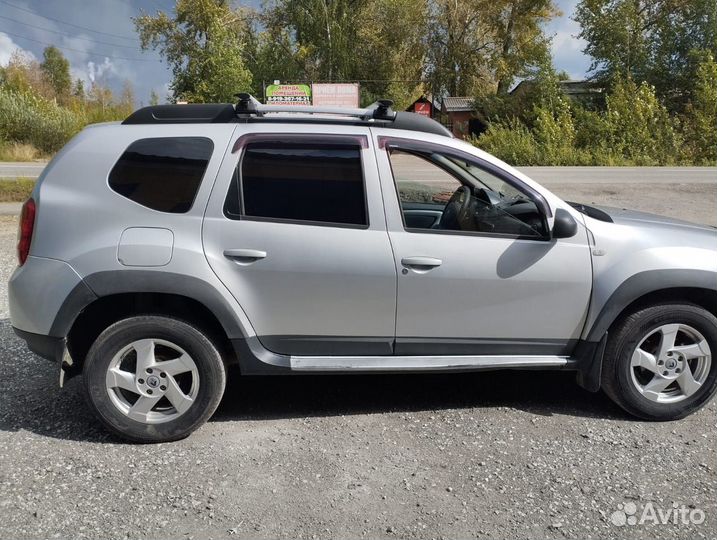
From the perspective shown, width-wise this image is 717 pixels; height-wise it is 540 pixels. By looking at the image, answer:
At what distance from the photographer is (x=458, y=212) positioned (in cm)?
388

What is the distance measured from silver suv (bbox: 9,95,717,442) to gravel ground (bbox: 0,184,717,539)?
312mm

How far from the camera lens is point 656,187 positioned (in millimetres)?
16938

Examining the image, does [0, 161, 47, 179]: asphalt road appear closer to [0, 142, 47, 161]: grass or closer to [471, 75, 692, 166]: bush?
[0, 142, 47, 161]: grass

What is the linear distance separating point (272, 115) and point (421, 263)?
127cm

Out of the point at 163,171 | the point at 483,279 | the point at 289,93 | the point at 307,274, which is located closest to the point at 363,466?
the point at 307,274

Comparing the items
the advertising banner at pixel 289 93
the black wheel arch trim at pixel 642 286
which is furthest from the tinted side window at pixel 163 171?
the advertising banner at pixel 289 93

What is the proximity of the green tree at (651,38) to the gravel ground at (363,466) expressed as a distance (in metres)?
35.2

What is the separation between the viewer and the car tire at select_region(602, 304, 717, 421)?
355 cm

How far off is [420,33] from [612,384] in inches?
1931

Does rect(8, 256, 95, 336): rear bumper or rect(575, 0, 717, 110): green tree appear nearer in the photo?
rect(8, 256, 95, 336): rear bumper

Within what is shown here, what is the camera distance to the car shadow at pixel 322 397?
A: 3.73 meters

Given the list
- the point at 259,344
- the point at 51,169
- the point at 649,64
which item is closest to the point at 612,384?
the point at 259,344

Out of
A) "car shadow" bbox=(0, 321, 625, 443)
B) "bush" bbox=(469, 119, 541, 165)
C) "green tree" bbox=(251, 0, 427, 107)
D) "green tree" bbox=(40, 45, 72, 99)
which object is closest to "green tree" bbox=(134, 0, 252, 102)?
"green tree" bbox=(251, 0, 427, 107)

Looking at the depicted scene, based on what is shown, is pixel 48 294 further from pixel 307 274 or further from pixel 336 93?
pixel 336 93
